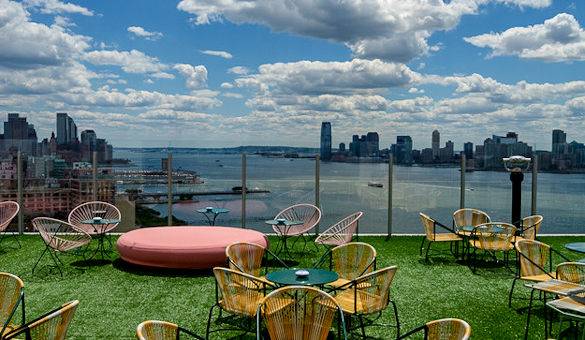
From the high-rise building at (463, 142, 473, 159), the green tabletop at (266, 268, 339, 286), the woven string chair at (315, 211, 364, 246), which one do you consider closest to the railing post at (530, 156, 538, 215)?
the high-rise building at (463, 142, 473, 159)

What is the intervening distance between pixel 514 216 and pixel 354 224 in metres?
4.23

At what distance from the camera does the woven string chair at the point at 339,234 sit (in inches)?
364

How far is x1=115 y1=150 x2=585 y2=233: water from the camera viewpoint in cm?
1242

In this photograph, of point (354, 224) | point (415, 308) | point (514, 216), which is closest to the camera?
point (415, 308)

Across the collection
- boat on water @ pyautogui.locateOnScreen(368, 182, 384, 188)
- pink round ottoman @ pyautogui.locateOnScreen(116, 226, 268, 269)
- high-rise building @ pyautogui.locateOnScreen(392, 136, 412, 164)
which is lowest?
pink round ottoman @ pyautogui.locateOnScreen(116, 226, 268, 269)

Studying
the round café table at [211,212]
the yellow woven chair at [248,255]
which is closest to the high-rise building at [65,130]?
the round café table at [211,212]

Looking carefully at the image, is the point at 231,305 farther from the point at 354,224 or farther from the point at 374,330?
the point at 354,224

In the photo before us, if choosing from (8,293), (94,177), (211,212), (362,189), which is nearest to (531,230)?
(362,189)

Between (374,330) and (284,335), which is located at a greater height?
(284,335)

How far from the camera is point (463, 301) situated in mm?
7289

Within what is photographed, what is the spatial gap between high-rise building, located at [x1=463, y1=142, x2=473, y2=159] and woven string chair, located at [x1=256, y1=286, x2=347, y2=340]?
927 cm

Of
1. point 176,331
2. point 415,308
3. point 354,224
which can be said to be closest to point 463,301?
point 415,308

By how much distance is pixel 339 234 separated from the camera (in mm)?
9453

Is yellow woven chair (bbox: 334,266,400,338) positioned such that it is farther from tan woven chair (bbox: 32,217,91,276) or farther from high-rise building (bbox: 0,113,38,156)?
high-rise building (bbox: 0,113,38,156)
